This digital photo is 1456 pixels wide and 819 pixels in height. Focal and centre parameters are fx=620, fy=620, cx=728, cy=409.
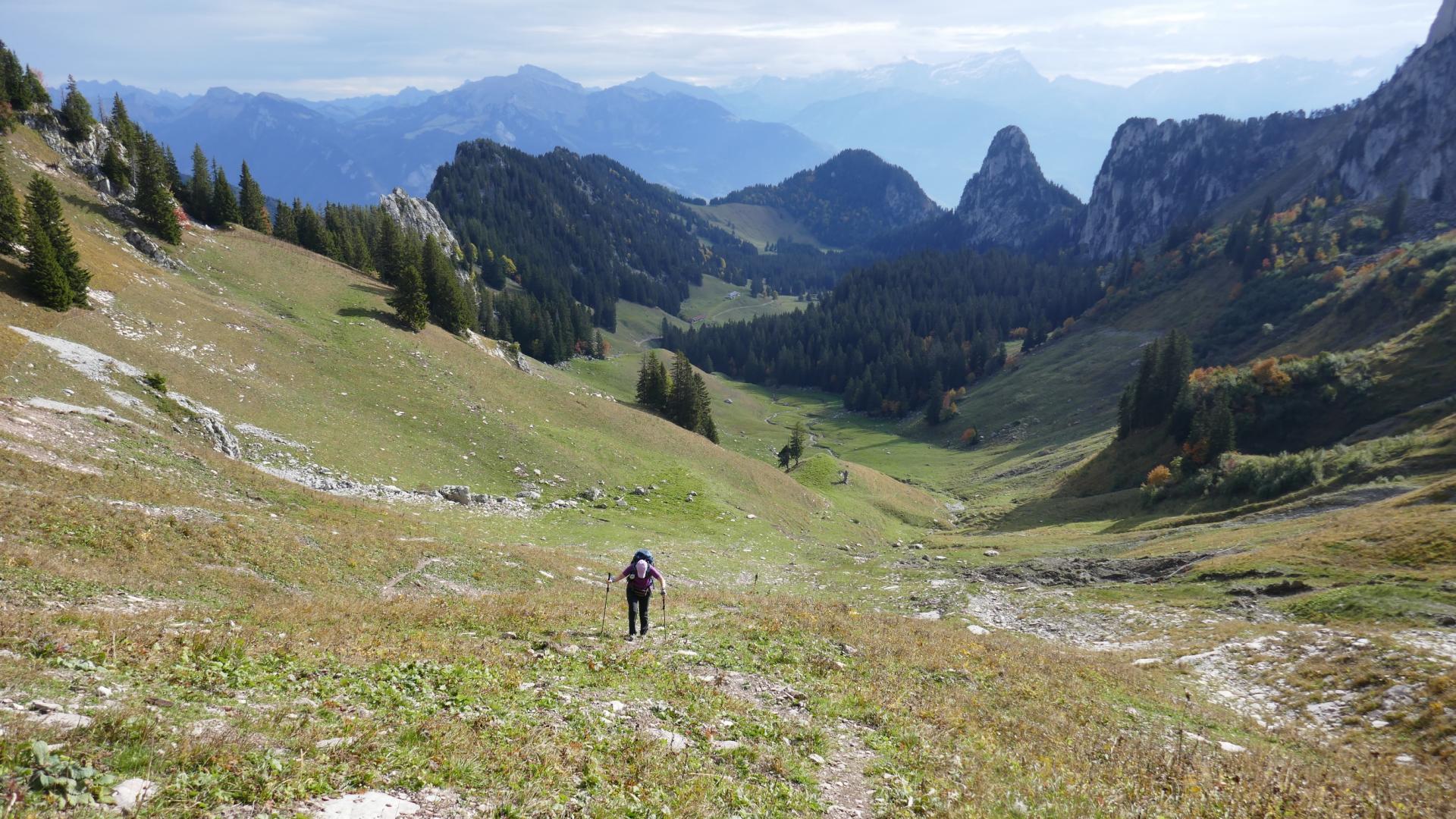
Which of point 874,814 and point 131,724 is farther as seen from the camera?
point 874,814

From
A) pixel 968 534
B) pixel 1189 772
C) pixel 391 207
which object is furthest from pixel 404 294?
pixel 391 207

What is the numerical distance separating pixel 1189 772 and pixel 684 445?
5498 cm

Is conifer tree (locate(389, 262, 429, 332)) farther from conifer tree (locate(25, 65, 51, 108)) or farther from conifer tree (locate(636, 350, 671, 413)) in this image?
conifer tree (locate(25, 65, 51, 108))

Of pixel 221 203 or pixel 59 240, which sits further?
pixel 221 203

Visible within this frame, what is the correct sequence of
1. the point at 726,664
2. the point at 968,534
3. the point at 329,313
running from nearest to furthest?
1. the point at 726,664
2. the point at 329,313
3. the point at 968,534

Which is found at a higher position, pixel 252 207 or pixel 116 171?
pixel 116 171

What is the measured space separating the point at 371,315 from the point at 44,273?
2522 centimetres

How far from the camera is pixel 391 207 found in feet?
427

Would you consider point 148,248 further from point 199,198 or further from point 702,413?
point 702,413

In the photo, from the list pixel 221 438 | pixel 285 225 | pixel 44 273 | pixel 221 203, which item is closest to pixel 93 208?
pixel 221 203

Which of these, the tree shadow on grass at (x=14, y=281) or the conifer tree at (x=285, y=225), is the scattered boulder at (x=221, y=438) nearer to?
the tree shadow on grass at (x=14, y=281)

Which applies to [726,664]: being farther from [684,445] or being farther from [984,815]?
[684,445]

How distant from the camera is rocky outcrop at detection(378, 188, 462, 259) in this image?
425 feet

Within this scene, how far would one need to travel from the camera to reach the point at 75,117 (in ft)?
204
